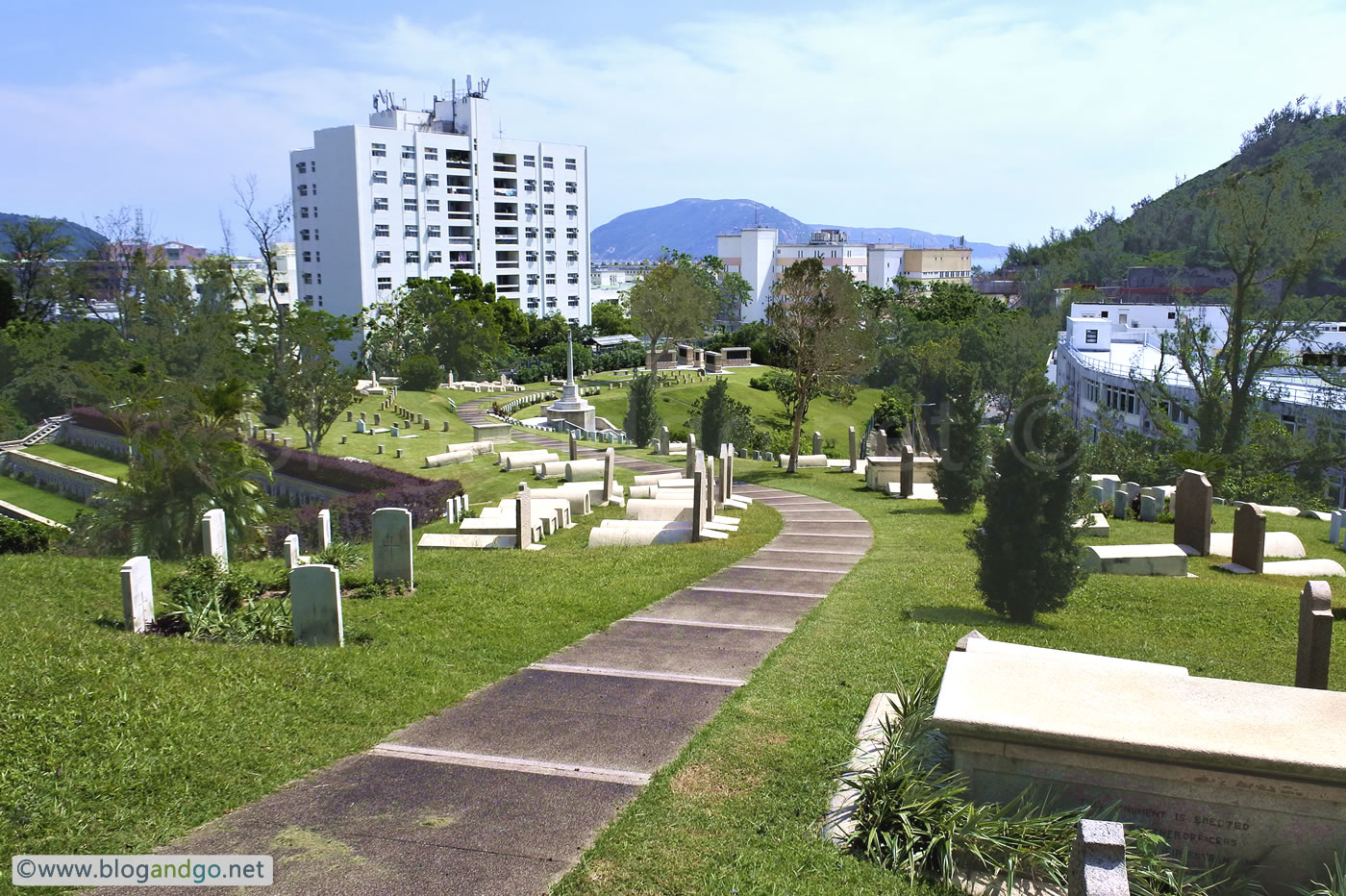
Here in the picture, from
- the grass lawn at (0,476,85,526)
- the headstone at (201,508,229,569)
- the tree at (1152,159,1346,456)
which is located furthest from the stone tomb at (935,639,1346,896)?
the grass lawn at (0,476,85,526)

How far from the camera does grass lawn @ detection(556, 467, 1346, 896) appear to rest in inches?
219

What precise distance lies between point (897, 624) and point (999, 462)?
2.44 metres

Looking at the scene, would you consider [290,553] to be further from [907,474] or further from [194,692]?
[907,474]

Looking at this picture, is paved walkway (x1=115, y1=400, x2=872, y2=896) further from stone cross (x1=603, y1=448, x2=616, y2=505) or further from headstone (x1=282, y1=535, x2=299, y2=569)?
stone cross (x1=603, y1=448, x2=616, y2=505)

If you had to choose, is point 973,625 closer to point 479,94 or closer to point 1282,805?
point 1282,805

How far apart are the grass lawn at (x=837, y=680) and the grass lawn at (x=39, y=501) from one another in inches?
1230

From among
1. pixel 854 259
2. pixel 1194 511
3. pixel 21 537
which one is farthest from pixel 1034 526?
pixel 854 259

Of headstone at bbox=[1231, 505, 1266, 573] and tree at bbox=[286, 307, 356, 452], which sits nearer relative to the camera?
headstone at bbox=[1231, 505, 1266, 573]

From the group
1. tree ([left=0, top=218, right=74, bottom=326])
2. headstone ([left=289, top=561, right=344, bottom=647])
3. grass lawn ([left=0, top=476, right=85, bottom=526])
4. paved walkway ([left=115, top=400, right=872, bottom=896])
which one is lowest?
grass lawn ([left=0, top=476, right=85, bottom=526])

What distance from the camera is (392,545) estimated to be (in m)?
12.6

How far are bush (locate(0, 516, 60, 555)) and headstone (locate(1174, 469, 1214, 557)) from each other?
809 inches

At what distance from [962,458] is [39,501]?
3523 centimetres

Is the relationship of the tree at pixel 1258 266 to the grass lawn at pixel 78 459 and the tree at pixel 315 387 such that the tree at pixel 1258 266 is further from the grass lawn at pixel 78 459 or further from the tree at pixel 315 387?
the grass lawn at pixel 78 459

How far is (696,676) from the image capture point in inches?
363
